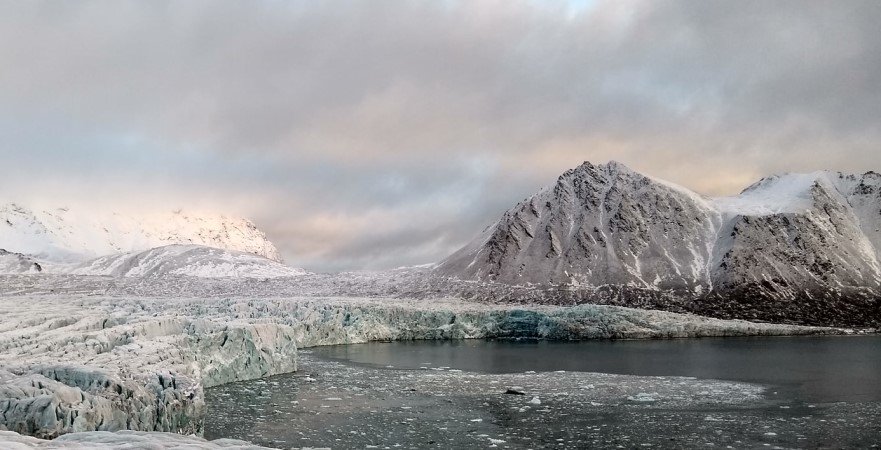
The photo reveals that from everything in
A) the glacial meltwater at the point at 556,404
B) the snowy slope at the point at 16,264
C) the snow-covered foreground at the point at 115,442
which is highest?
the snowy slope at the point at 16,264

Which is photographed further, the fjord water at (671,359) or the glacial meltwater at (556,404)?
the fjord water at (671,359)

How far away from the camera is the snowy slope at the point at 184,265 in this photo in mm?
154875

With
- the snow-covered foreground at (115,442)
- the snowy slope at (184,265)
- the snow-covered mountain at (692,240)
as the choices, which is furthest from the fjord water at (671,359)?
the snowy slope at (184,265)

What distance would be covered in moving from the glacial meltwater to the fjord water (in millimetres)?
192

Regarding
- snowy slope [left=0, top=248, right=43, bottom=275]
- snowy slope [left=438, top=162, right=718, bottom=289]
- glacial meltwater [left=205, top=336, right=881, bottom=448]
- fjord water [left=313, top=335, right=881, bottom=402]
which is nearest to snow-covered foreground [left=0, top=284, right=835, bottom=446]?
glacial meltwater [left=205, top=336, right=881, bottom=448]

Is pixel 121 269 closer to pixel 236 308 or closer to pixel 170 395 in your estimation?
pixel 236 308

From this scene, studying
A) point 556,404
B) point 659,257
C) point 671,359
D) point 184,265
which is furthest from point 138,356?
point 184,265

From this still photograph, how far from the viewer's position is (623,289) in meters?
122

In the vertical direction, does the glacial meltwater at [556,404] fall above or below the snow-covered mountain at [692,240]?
below

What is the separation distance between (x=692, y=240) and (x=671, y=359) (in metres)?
102

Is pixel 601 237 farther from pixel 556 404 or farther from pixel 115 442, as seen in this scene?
pixel 115 442

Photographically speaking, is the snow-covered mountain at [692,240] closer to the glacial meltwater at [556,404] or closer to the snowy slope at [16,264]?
the glacial meltwater at [556,404]

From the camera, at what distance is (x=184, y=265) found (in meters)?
159

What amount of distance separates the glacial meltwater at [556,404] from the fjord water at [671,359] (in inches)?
7.6
